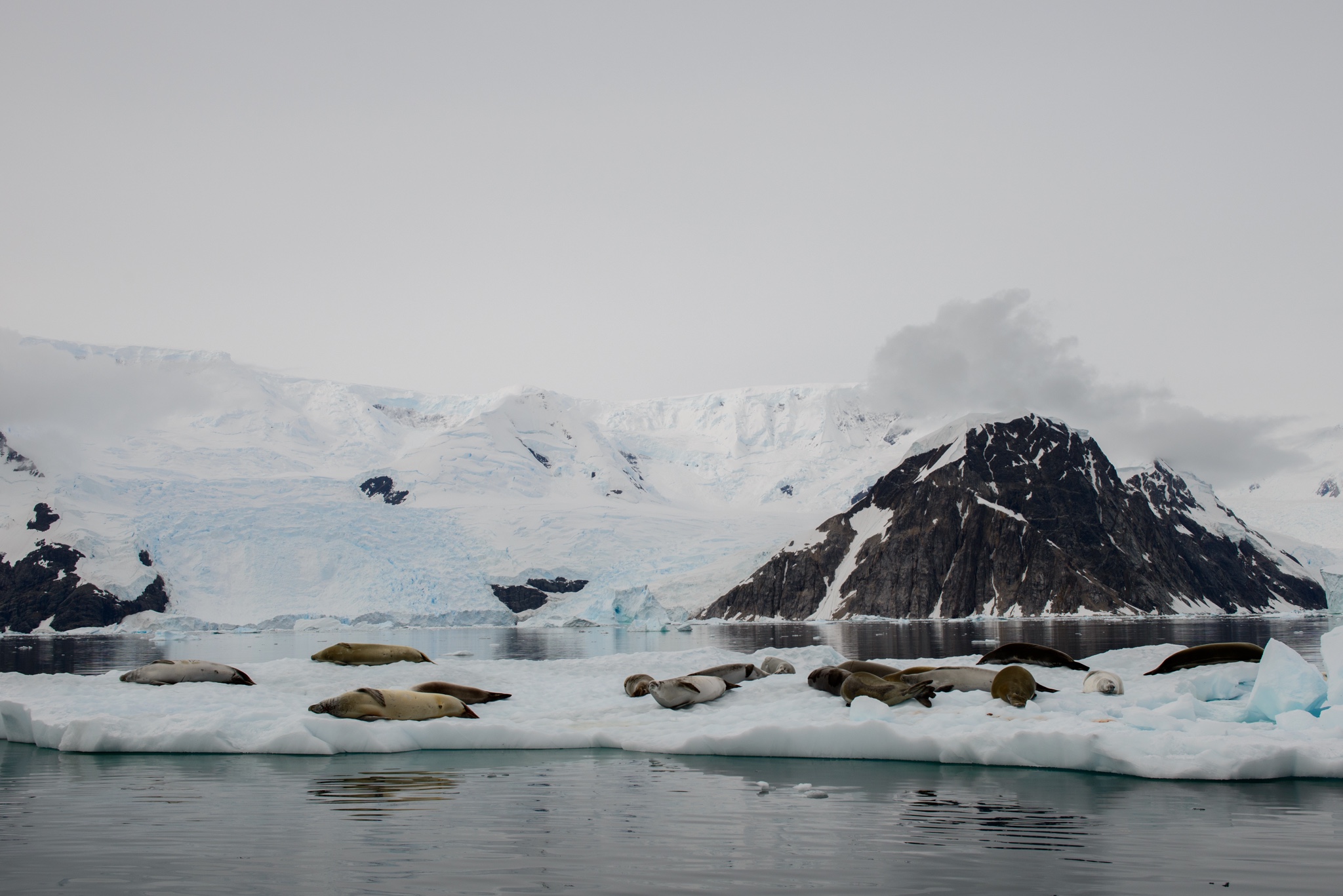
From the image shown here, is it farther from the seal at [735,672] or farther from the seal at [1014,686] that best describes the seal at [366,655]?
the seal at [1014,686]

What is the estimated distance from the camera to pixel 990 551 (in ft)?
590

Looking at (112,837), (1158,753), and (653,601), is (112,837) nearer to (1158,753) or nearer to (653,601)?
(1158,753)

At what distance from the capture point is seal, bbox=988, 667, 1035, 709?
716 inches

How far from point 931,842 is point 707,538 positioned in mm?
175234

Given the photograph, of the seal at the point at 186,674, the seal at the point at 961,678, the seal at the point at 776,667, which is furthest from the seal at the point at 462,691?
the seal at the point at 961,678

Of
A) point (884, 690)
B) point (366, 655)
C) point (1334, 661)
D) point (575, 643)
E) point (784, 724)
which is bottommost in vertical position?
point (575, 643)

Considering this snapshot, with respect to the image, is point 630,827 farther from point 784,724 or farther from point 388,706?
point 388,706

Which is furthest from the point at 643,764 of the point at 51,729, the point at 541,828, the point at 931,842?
the point at 51,729

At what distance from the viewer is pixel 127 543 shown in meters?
135

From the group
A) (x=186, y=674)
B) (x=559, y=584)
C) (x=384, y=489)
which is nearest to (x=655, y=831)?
(x=186, y=674)

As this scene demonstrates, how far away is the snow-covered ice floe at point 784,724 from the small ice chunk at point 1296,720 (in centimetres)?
3

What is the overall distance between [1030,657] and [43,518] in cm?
15734

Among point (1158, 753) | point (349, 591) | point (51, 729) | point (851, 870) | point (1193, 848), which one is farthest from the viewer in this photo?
point (349, 591)

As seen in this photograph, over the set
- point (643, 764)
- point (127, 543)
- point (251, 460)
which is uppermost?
point (251, 460)
